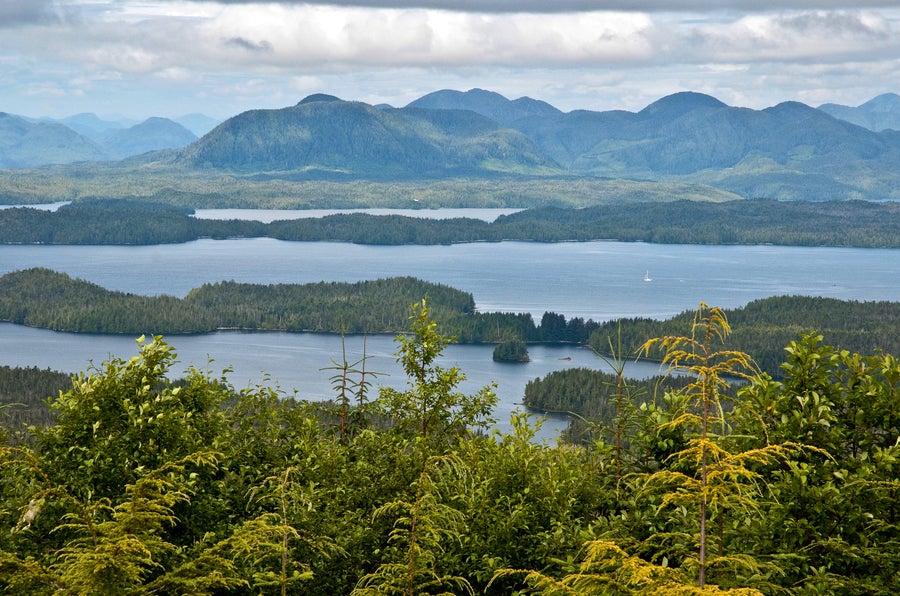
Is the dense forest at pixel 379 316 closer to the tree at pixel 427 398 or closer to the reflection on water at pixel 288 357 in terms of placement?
the reflection on water at pixel 288 357

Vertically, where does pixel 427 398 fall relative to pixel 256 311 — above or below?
below

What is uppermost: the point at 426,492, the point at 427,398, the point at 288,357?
the point at 427,398

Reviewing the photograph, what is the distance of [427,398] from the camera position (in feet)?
72.1

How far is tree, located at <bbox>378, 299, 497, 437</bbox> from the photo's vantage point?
21.6 metres

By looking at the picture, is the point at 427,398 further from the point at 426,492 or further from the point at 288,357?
the point at 288,357

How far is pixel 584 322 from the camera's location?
167750mm

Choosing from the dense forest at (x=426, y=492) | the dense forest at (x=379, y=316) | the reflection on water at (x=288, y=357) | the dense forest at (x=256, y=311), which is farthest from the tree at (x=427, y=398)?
the dense forest at (x=256, y=311)

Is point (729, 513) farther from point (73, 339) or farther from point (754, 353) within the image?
point (73, 339)

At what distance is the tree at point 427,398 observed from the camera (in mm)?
21641

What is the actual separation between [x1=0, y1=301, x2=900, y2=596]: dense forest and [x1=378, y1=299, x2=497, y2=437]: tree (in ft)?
0.19

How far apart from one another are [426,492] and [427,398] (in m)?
5.44

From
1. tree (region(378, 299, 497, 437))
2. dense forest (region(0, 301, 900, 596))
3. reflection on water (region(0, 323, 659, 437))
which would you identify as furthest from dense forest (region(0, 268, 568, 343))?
dense forest (region(0, 301, 900, 596))

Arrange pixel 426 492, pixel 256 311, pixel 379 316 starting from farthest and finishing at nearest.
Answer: pixel 256 311 → pixel 379 316 → pixel 426 492

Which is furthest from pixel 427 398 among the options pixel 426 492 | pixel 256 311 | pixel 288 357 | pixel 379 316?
pixel 256 311
